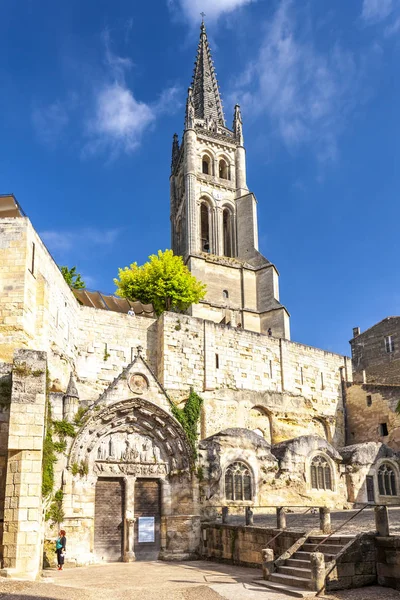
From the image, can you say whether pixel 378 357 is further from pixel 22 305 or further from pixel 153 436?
pixel 22 305

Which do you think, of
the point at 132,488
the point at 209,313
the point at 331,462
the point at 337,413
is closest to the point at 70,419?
the point at 132,488

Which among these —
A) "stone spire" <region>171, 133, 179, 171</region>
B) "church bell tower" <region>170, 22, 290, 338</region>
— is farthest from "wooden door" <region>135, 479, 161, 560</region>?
"stone spire" <region>171, 133, 179, 171</region>

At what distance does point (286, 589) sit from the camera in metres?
13.0

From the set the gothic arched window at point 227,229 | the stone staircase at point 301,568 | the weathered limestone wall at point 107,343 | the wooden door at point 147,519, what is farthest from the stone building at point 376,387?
the gothic arched window at point 227,229

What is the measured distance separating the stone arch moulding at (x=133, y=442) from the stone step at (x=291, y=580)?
7425 mm

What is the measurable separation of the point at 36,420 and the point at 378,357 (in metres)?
34.3

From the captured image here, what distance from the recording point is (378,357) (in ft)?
148

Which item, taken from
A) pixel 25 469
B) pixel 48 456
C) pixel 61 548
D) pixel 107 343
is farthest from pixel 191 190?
pixel 25 469

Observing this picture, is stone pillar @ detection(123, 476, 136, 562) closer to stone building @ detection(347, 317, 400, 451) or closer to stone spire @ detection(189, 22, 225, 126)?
stone building @ detection(347, 317, 400, 451)

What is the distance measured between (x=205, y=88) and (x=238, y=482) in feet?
167

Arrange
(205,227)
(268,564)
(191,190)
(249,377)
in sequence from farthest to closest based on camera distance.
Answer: (205,227), (191,190), (249,377), (268,564)

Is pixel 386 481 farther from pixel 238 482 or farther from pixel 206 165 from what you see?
pixel 206 165

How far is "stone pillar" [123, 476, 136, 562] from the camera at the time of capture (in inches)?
789

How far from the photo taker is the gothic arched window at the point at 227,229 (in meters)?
55.2
